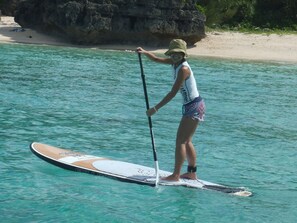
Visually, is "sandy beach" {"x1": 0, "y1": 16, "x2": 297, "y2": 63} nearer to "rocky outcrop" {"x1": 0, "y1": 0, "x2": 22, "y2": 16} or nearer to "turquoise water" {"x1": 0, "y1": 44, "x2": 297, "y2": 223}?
"rocky outcrop" {"x1": 0, "y1": 0, "x2": 22, "y2": 16}

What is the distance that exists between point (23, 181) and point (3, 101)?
7.98 m

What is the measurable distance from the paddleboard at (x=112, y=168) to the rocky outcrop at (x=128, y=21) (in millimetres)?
26835

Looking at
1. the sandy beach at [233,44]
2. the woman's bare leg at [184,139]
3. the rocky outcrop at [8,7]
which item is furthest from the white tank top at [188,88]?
the rocky outcrop at [8,7]

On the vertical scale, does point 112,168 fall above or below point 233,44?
above

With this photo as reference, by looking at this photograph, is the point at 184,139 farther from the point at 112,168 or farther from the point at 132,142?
the point at 132,142

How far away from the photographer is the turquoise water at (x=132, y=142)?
27.8 feet

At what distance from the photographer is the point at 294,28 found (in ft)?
143

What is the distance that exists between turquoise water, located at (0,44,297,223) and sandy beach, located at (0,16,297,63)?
33.0ft

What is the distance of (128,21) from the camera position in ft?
123

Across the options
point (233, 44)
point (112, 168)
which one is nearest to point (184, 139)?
point (112, 168)

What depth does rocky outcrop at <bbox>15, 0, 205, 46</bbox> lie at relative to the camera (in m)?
36.9

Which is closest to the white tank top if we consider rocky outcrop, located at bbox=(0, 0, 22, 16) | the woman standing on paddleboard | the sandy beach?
the woman standing on paddleboard

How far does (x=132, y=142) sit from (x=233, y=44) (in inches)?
1051

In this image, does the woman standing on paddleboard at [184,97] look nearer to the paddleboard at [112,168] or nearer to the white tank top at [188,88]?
the white tank top at [188,88]
